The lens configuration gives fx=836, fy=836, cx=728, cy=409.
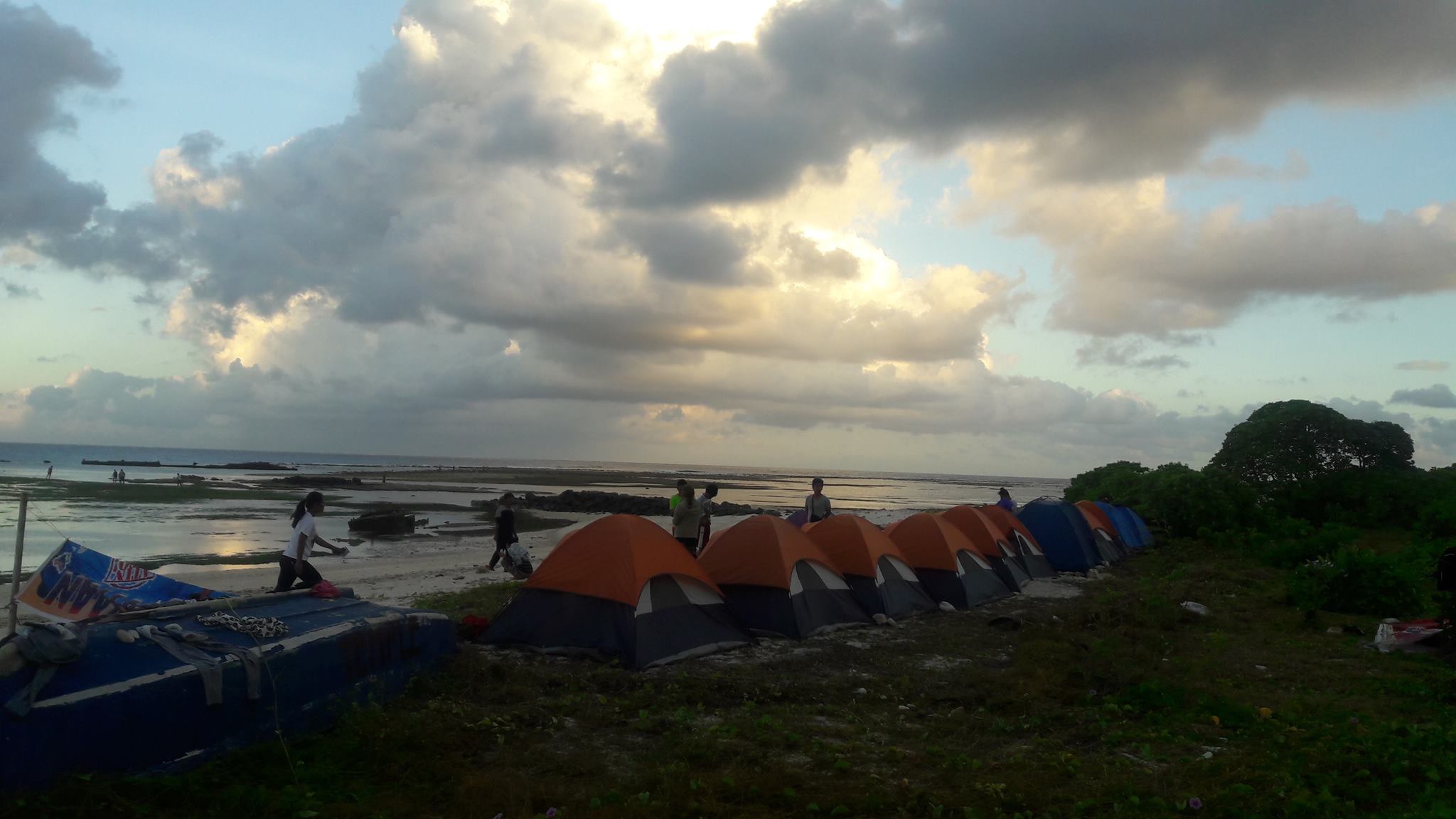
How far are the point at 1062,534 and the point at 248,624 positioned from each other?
17.8 meters

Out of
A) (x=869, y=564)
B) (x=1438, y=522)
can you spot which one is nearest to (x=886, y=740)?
(x=869, y=564)

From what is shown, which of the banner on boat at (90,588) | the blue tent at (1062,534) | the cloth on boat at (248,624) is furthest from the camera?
the blue tent at (1062,534)

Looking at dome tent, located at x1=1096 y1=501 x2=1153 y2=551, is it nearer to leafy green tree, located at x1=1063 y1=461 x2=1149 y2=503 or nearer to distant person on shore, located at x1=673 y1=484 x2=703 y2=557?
leafy green tree, located at x1=1063 y1=461 x2=1149 y2=503

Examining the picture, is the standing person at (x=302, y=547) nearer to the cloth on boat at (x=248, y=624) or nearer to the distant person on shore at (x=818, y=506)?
the cloth on boat at (x=248, y=624)

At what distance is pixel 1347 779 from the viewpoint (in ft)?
18.9

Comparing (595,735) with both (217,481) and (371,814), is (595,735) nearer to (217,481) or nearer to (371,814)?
(371,814)

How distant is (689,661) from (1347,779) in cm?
615

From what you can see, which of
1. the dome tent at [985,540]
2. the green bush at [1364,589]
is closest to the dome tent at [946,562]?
the dome tent at [985,540]

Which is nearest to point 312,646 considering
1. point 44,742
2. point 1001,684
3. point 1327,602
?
point 44,742

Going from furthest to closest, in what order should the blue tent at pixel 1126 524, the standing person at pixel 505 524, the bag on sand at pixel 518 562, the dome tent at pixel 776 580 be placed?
the blue tent at pixel 1126 524, the standing person at pixel 505 524, the bag on sand at pixel 518 562, the dome tent at pixel 776 580

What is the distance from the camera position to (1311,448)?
28.5m

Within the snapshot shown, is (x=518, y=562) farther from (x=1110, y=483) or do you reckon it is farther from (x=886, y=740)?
(x=1110, y=483)

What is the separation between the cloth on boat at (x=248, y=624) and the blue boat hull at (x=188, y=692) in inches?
2.1

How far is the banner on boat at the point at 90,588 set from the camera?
826 centimetres
